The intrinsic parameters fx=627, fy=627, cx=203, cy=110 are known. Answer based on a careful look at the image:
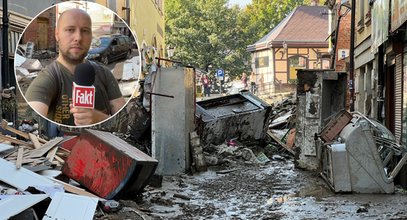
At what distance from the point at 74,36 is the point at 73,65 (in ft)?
0.61

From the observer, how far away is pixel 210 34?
55.2 m

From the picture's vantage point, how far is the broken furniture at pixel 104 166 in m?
8.24

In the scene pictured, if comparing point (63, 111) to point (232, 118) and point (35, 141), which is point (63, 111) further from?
point (232, 118)

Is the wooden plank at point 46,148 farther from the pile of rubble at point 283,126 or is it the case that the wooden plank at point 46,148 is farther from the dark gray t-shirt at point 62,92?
the pile of rubble at point 283,126

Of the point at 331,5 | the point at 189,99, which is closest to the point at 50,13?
the point at 189,99

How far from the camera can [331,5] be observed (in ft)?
120

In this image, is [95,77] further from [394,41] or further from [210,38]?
[210,38]

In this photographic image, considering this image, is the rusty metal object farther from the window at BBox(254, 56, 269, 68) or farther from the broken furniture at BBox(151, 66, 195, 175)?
the window at BBox(254, 56, 269, 68)

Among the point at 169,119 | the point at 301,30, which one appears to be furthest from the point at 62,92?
the point at 301,30

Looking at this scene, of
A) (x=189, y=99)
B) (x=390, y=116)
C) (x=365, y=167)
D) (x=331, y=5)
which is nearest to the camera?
(x=365, y=167)

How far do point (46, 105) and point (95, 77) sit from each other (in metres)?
0.36

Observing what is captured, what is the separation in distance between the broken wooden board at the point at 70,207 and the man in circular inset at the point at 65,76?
2142mm

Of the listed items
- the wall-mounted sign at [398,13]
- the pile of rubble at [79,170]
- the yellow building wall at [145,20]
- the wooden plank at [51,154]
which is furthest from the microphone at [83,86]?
the yellow building wall at [145,20]

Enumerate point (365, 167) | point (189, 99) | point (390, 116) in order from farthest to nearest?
point (390, 116), point (189, 99), point (365, 167)
